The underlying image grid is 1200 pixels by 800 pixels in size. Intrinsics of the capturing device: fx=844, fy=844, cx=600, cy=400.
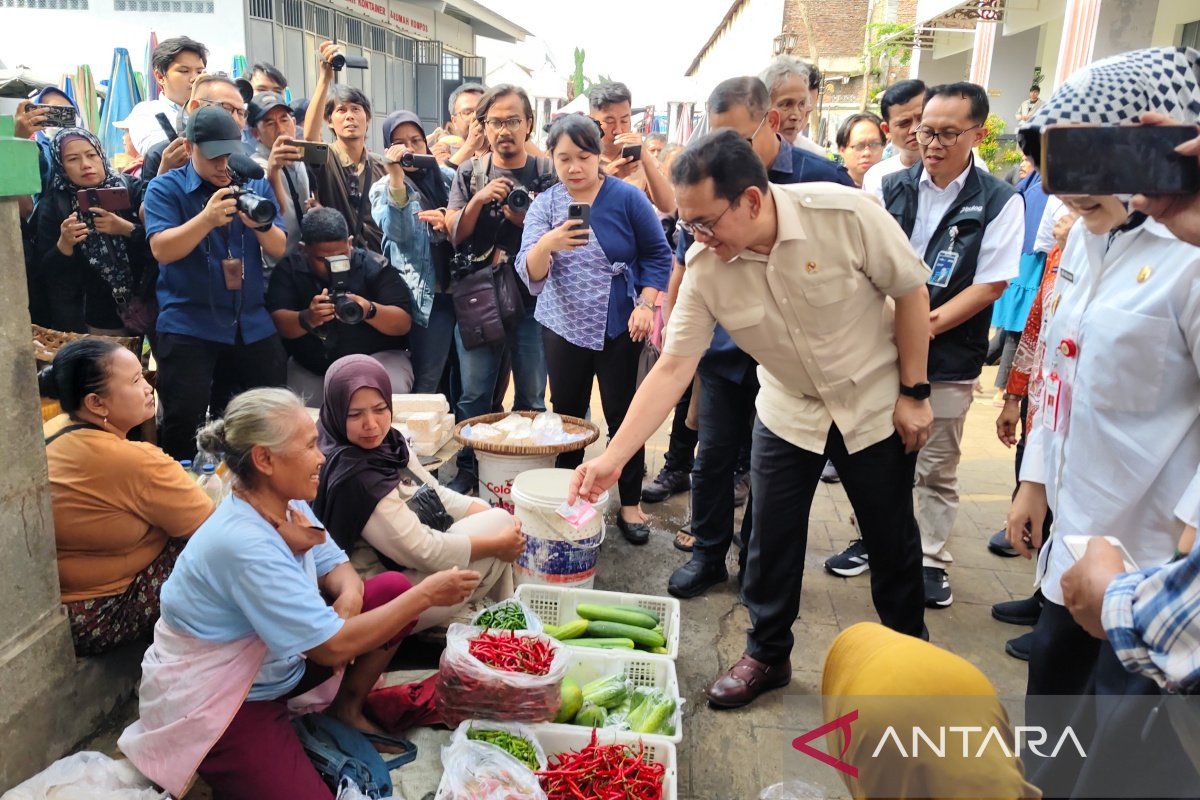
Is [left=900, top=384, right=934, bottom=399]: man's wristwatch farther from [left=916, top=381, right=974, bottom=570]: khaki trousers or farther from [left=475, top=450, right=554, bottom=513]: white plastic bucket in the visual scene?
[left=475, top=450, right=554, bottom=513]: white plastic bucket

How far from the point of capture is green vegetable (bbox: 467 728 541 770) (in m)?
2.38

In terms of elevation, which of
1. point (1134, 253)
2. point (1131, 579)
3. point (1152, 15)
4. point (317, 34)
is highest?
point (317, 34)

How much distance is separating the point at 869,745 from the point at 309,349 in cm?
380

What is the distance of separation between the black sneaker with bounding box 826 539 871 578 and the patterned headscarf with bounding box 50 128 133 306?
3667 millimetres

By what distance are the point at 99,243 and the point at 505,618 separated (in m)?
2.83

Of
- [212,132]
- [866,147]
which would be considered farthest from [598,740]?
[866,147]

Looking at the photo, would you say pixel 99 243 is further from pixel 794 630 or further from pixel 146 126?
pixel 794 630

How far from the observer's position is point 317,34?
15031 millimetres

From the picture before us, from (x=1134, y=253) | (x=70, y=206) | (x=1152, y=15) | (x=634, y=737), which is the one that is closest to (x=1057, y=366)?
(x=1134, y=253)

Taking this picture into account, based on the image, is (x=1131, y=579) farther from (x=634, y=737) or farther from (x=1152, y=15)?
(x=1152, y=15)

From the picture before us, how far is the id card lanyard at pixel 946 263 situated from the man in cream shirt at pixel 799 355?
0.85m

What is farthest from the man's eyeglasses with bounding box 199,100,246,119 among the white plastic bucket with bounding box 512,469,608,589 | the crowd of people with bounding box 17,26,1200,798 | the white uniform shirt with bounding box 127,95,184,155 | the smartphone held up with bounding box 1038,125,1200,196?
the smartphone held up with bounding box 1038,125,1200,196

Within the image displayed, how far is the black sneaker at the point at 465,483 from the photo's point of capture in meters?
4.62

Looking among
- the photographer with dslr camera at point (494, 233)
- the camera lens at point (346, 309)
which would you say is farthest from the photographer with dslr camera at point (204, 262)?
the photographer with dslr camera at point (494, 233)
